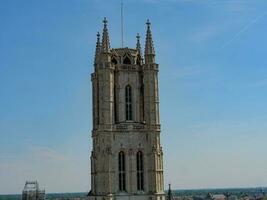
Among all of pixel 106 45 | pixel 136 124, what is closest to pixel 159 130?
pixel 136 124

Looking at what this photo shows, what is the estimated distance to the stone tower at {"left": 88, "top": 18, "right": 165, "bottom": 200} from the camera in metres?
74.0

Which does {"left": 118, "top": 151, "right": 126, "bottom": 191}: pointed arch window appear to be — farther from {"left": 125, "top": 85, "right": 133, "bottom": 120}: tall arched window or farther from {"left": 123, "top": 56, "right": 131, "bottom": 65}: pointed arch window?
{"left": 123, "top": 56, "right": 131, "bottom": 65}: pointed arch window

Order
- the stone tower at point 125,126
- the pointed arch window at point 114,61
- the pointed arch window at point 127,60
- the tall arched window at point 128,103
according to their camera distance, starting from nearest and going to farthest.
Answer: the stone tower at point 125,126, the tall arched window at point 128,103, the pointed arch window at point 114,61, the pointed arch window at point 127,60

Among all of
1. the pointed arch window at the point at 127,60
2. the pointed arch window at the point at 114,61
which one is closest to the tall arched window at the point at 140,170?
the pointed arch window at the point at 127,60

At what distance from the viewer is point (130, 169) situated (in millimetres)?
74500

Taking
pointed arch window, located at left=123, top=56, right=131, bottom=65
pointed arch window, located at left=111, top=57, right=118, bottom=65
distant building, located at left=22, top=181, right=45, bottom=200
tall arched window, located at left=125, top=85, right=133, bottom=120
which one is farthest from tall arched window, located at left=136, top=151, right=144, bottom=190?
distant building, located at left=22, top=181, right=45, bottom=200

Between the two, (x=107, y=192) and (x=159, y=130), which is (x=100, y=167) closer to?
(x=107, y=192)

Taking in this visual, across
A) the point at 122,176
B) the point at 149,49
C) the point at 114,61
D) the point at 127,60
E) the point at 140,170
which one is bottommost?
the point at 122,176

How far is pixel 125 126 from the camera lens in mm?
75562

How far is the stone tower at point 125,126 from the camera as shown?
74.0 m

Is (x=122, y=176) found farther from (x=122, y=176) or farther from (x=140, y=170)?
(x=140, y=170)

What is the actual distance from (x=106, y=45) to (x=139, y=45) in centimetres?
570

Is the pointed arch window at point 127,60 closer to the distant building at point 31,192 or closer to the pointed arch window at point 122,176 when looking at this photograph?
the pointed arch window at point 122,176

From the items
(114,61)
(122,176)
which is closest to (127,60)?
(114,61)
